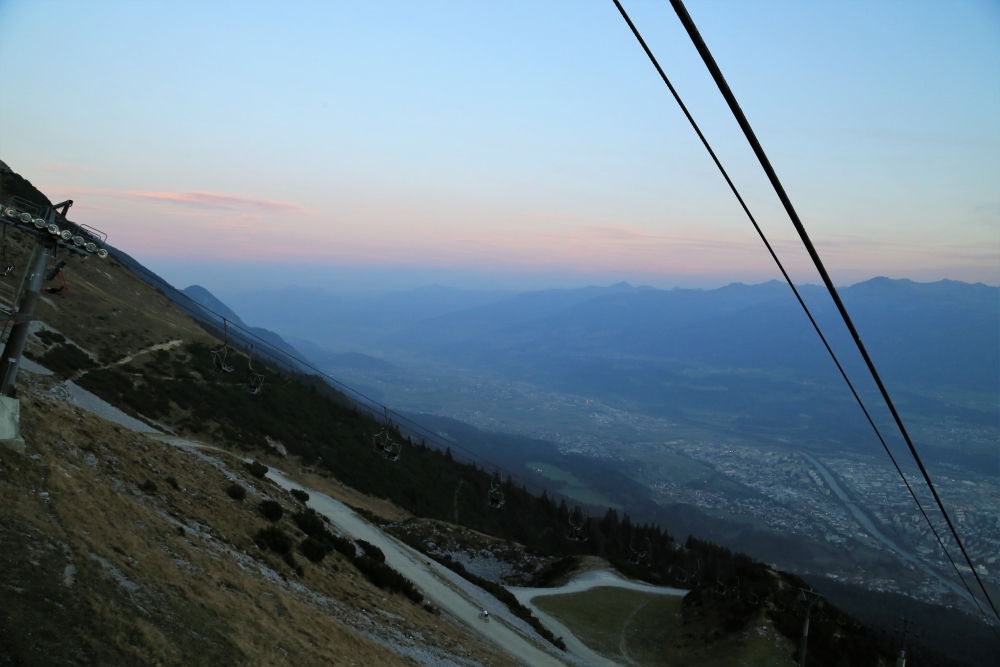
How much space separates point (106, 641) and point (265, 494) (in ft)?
57.6

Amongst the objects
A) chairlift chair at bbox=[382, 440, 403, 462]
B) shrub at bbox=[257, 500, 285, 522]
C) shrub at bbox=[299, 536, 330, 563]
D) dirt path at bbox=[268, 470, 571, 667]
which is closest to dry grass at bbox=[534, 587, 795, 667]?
dirt path at bbox=[268, 470, 571, 667]

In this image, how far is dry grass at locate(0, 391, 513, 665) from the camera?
9.81 m

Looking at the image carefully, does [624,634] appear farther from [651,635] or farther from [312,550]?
[312,550]

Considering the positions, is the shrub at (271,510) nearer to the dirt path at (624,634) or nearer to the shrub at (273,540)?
the shrub at (273,540)

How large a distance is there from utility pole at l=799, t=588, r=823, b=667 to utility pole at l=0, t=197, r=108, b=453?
3568cm

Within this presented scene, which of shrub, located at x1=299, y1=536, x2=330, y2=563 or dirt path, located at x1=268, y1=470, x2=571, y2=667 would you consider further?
dirt path, located at x1=268, y1=470, x2=571, y2=667

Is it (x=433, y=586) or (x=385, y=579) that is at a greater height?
(x=385, y=579)

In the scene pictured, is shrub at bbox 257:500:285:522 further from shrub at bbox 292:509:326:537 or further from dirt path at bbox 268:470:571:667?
dirt path at bbox 268:470:571:667

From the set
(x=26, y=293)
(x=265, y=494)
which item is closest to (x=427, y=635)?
(x=265, y=494)

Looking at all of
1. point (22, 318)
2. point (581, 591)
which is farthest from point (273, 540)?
point (581, 591)

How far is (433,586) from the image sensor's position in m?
29.8

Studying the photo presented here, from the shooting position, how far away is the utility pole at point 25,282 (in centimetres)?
1484

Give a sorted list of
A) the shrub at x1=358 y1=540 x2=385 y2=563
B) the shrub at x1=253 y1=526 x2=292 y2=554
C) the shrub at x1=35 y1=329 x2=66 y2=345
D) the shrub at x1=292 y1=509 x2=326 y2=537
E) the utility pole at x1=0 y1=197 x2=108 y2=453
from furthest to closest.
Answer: the shrub at x1=35 y1=329 x2=66 y2=345
the shrub at x1=358 y1=540 x2=385 y2=563
the shrub at x1=292 y1=509 x2=326 y2=537
the shrub at x1=253 y1=526 x2=292 y2=554
the utility pole at x1=0 y1=197 x2=108 y2=453

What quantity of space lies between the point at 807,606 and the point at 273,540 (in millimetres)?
33714
